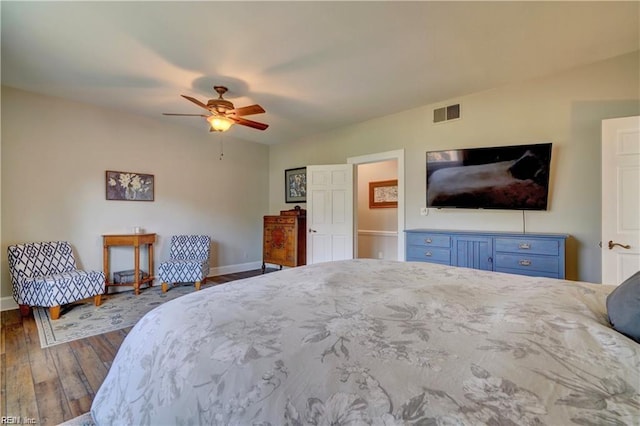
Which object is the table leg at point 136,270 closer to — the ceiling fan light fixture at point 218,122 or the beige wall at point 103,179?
the beige wall at point 103,179

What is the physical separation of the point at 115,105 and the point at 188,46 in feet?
7.49

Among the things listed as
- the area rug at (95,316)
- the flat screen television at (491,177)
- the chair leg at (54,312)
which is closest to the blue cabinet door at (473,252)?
the flat screen television at (491,177)

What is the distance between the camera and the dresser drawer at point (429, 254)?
11.5 ft

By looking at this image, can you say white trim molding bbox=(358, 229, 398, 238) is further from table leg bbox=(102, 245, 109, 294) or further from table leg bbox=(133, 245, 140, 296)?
table leg bbox=(102, 245, 109, 294)

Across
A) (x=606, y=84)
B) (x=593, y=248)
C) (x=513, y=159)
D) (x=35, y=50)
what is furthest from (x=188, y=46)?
(x=593, y=248)

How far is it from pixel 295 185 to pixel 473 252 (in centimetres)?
359

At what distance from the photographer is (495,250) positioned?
3.16 meters

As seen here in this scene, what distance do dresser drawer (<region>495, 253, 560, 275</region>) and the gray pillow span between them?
230 centimetres

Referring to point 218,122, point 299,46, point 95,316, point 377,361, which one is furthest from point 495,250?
point 95,316

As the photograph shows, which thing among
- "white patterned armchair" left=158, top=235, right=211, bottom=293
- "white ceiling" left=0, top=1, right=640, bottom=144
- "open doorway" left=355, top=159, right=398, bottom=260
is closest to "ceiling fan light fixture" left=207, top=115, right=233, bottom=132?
"white ceiling" left=0, top=1, right=640, bottom=144

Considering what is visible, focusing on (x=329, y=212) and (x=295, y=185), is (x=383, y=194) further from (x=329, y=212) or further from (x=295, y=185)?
(x=295, y=185)

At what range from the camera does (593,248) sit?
2990 mm

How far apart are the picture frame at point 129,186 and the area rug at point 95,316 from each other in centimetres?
142

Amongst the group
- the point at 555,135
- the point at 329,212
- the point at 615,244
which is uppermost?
the point at 555,135
